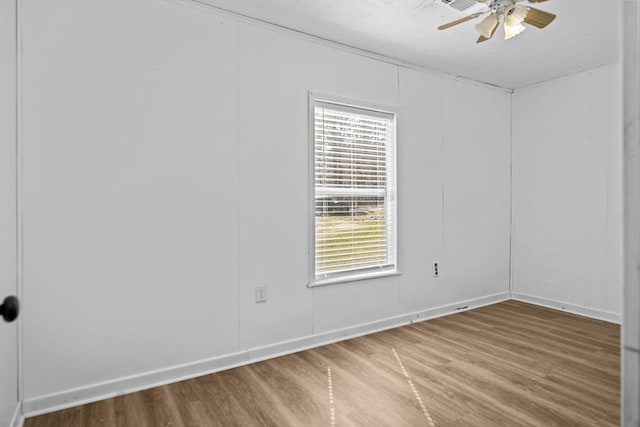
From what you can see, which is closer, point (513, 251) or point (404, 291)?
point (404, 291)

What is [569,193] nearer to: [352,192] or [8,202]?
[352,192]

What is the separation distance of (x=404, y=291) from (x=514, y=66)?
2.53 metres

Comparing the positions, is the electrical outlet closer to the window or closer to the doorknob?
the window

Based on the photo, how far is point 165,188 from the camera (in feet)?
8.22

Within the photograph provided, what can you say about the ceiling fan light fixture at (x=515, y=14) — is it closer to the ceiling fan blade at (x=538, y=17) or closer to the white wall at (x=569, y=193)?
the ceiling fan blade at (x=538, y=17)

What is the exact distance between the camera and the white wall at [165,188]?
218cm

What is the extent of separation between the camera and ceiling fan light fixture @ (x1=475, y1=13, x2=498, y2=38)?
8.20 ft

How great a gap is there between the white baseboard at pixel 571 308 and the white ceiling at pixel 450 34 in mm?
2484

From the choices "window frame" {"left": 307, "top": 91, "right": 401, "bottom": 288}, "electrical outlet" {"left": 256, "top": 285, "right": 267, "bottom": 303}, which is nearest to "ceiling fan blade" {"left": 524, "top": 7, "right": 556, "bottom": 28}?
"window frame" {"left": 307, "top": 91, "right": 401, "bottom": 288}

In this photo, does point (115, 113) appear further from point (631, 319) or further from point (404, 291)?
point (404, 291)

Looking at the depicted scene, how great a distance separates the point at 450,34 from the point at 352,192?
5.03 ft

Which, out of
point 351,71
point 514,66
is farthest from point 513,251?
point 351,71

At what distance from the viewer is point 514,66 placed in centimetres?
389

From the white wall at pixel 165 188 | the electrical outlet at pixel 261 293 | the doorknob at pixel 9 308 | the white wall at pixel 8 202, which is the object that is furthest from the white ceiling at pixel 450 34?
the doorknob at pixel 9 308
